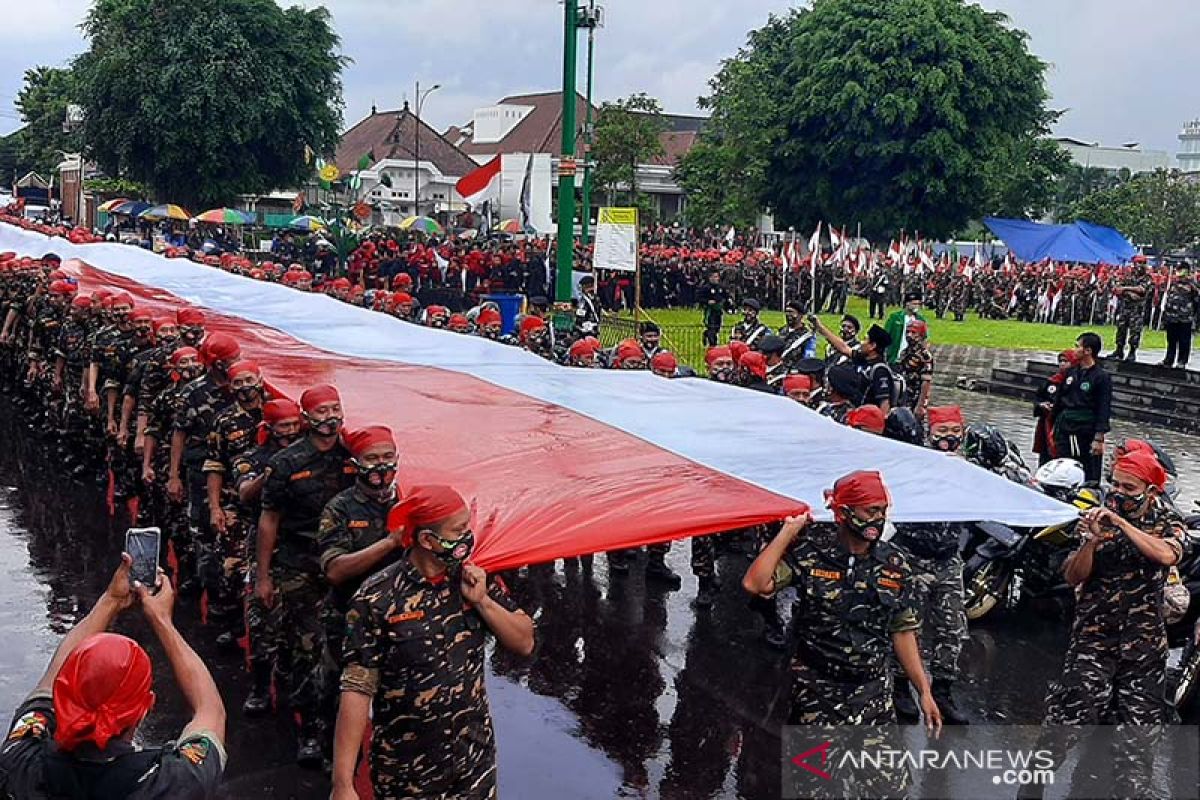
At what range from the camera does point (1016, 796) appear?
17.8 ft

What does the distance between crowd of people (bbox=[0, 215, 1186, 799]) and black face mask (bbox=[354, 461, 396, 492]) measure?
1cm

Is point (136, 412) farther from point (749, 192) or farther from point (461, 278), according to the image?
point (749, 192)

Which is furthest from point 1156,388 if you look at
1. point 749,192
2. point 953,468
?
point 749,192

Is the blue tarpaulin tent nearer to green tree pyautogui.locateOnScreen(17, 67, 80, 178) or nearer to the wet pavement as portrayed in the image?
the wet pavement

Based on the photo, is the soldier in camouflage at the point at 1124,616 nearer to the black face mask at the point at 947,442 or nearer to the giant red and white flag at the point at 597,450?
the giant red and white flag at the point at 597,450

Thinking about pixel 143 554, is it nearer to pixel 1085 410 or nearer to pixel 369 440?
pixel 369 440

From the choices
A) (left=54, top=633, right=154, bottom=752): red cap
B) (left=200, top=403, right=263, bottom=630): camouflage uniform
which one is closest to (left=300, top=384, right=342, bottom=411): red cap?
(left=200, top=403, right=263, bottom=630): camouflage uniform

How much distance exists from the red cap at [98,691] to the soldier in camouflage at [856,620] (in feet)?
7.52

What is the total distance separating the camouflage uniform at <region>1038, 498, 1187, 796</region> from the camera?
16.1ft

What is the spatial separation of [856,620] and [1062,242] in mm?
33777

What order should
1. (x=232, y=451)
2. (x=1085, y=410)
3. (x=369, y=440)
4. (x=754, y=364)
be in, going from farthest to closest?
1. (x=1085, y=410)
2. (x=754, y=364)
3. (x=232, y=451)
4. (x=369, y=440)

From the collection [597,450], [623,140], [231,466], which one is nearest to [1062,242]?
[623,140]

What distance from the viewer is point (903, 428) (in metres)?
7.53

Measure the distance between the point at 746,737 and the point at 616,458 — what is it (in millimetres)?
1656
